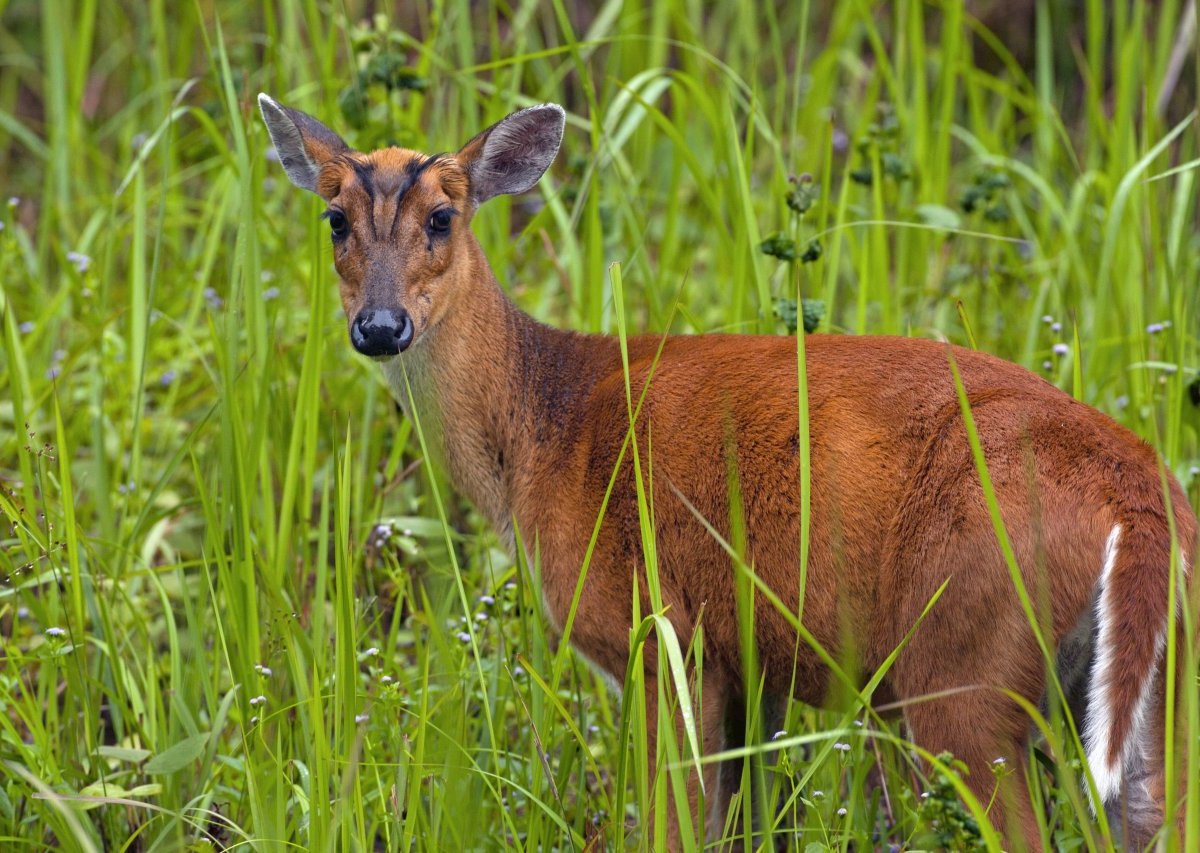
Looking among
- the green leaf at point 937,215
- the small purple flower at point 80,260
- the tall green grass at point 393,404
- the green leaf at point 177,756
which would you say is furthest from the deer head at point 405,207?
the green leaf at point 937,215

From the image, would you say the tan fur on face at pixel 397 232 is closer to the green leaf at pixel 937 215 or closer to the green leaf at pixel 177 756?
the green leaf at pixel 177 756

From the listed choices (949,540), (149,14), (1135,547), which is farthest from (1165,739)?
(149,14)

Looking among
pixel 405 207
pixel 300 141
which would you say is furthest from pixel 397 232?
pixel 300 141

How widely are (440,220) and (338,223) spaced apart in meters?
0.28

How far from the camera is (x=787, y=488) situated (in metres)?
3.54

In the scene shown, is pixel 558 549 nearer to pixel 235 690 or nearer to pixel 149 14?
pixel 235 690

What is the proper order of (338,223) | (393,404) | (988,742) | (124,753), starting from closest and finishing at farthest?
(988,742) < (124,753) < (338,223) < (393,404)

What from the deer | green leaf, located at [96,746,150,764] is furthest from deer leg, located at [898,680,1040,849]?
green leaf, located at [96,746,150,764]

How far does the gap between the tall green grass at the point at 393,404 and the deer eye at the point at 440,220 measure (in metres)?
0.41

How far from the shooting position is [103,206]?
639 centimetres

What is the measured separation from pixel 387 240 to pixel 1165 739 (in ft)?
7.60

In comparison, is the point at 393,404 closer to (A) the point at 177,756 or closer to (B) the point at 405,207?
(B) the point at 405,207

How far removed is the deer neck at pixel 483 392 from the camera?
13.8ft

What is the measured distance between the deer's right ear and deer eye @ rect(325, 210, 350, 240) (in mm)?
295
